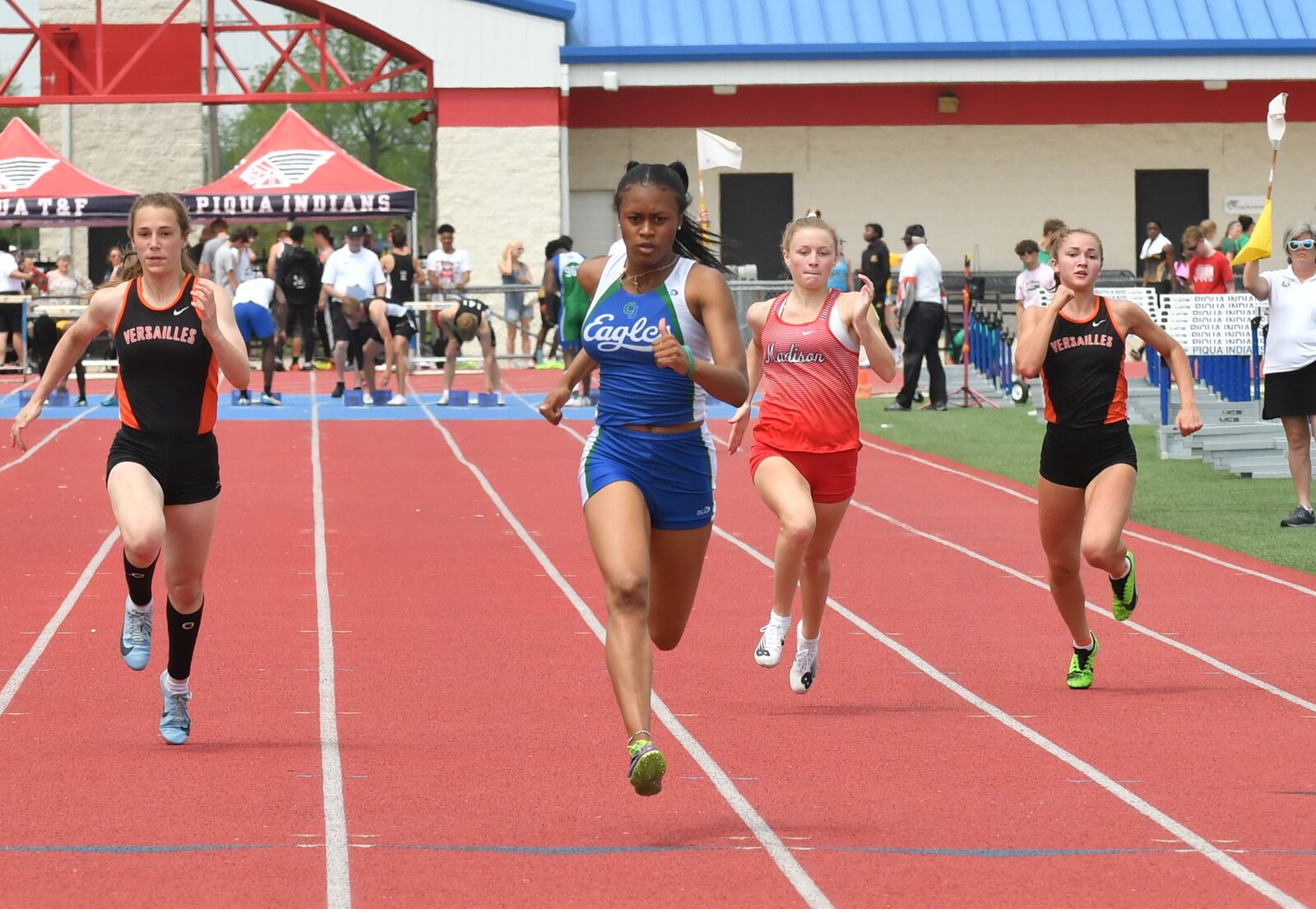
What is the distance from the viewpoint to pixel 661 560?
6336 mm

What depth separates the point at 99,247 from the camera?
4300 cm

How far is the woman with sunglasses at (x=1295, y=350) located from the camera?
43.3 feet

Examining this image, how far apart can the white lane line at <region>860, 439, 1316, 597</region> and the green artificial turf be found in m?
0.28

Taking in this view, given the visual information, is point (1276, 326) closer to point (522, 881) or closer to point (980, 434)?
point (980, 434)

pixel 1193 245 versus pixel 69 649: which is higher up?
pixel 1193 245

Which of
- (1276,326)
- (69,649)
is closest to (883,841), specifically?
(69,649)

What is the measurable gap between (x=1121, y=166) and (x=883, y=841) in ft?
104

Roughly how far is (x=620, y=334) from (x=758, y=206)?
29834 millimetres

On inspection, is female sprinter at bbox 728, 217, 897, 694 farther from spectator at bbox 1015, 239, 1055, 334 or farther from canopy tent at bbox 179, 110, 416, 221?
canopy tent at bbox 179, 110, 416, 221

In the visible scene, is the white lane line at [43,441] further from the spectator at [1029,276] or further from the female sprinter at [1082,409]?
the spectator at [1029,276]

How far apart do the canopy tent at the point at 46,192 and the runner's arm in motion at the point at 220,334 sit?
22.0m

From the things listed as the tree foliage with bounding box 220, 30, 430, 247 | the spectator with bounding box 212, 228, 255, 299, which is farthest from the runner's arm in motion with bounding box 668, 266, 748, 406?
the tree foliage with bounding box 220, 30, 430, 247

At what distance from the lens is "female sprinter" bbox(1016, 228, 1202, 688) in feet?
26.5

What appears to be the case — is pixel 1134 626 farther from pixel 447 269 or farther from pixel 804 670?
pixel 447 269
